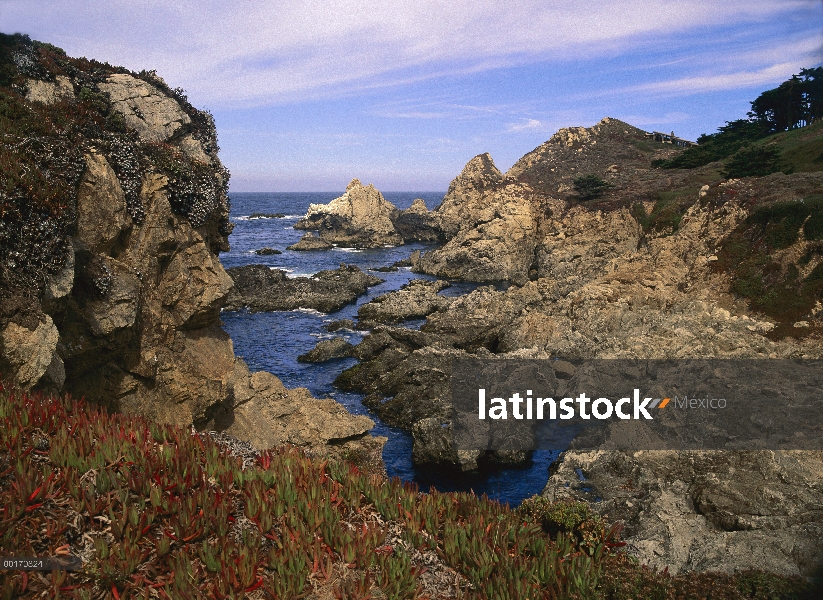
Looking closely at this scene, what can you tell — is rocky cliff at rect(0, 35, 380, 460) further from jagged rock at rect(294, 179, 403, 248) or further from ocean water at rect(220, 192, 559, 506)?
jagged rock at rect(294, 179, 403, 248)

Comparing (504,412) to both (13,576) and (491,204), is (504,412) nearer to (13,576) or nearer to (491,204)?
(13,576)

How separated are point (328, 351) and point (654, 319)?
25363mm

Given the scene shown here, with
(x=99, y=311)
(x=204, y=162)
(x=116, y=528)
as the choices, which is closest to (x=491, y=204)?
(x=204, y=162)

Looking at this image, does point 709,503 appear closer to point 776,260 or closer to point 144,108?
point 144,108

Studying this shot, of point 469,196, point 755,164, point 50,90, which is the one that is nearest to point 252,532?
point 50,90

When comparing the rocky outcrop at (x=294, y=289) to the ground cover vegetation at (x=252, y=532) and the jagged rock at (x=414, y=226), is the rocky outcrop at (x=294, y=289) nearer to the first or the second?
the jagged rock at (x=414, y=226)

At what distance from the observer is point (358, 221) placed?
12300cm

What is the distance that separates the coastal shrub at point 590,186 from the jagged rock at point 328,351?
154ft

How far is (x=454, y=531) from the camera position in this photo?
904 cm

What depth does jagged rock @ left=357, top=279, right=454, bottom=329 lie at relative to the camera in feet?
186

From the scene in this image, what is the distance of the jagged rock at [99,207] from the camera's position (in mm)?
15734

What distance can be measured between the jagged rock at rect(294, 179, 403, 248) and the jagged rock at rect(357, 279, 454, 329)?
59.6m

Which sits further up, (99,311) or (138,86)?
(138,86)

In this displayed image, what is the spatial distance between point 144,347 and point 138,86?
1011 cm
